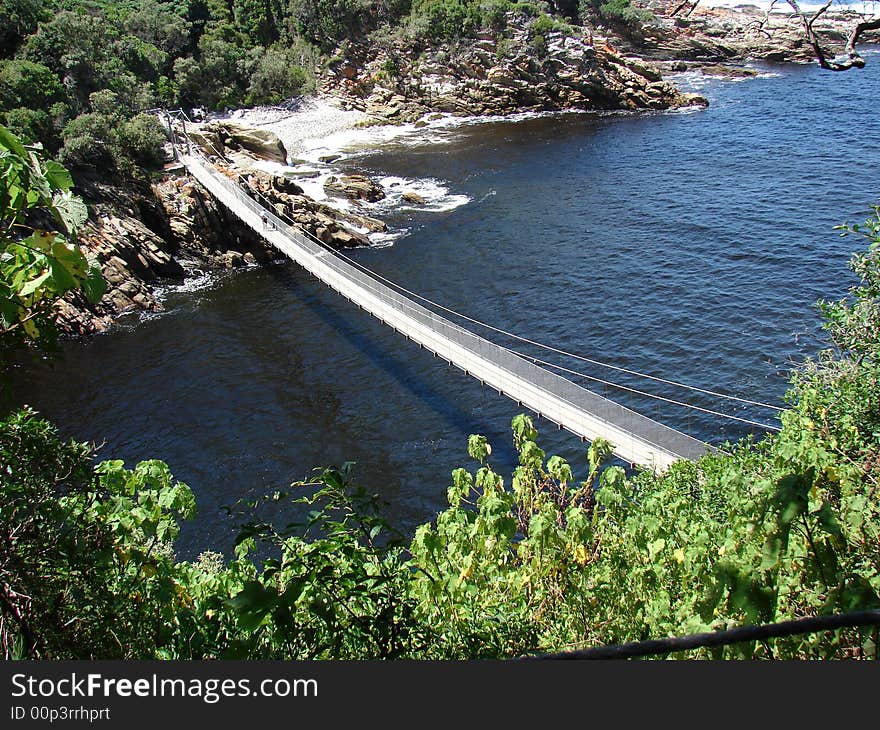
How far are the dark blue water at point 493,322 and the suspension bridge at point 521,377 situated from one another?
6.71 feet

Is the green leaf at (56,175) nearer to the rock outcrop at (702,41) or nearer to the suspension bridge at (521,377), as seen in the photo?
the suspension bridge at (521,377)

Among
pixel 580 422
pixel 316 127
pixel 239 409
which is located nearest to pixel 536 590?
pixel 580 422

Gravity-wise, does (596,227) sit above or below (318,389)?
above

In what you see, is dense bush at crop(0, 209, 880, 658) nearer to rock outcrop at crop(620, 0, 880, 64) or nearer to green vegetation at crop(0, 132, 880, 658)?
green vegetation at crop(0, 132, 880, 658)

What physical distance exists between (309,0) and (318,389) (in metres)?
61.3

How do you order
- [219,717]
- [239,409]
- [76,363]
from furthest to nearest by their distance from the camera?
[76,363], [239,409], [219,717]

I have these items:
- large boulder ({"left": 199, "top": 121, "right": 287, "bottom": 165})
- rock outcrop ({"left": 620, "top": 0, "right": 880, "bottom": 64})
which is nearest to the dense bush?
large boulder ({"left": 199, "top": 121, "right": 287, "bottom": 165})

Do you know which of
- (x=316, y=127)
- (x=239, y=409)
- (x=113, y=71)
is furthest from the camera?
(x=316, y=127)

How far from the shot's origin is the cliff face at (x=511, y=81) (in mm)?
64750

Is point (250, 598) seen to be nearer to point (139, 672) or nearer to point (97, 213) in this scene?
point (139, 672)

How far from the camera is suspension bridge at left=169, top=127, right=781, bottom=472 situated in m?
18.2

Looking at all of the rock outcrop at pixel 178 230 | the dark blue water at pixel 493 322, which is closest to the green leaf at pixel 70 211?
the dark blue water at pixel 493 322

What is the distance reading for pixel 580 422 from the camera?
1986 cm

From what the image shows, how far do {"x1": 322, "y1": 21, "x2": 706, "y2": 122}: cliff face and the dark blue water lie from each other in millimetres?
17446
